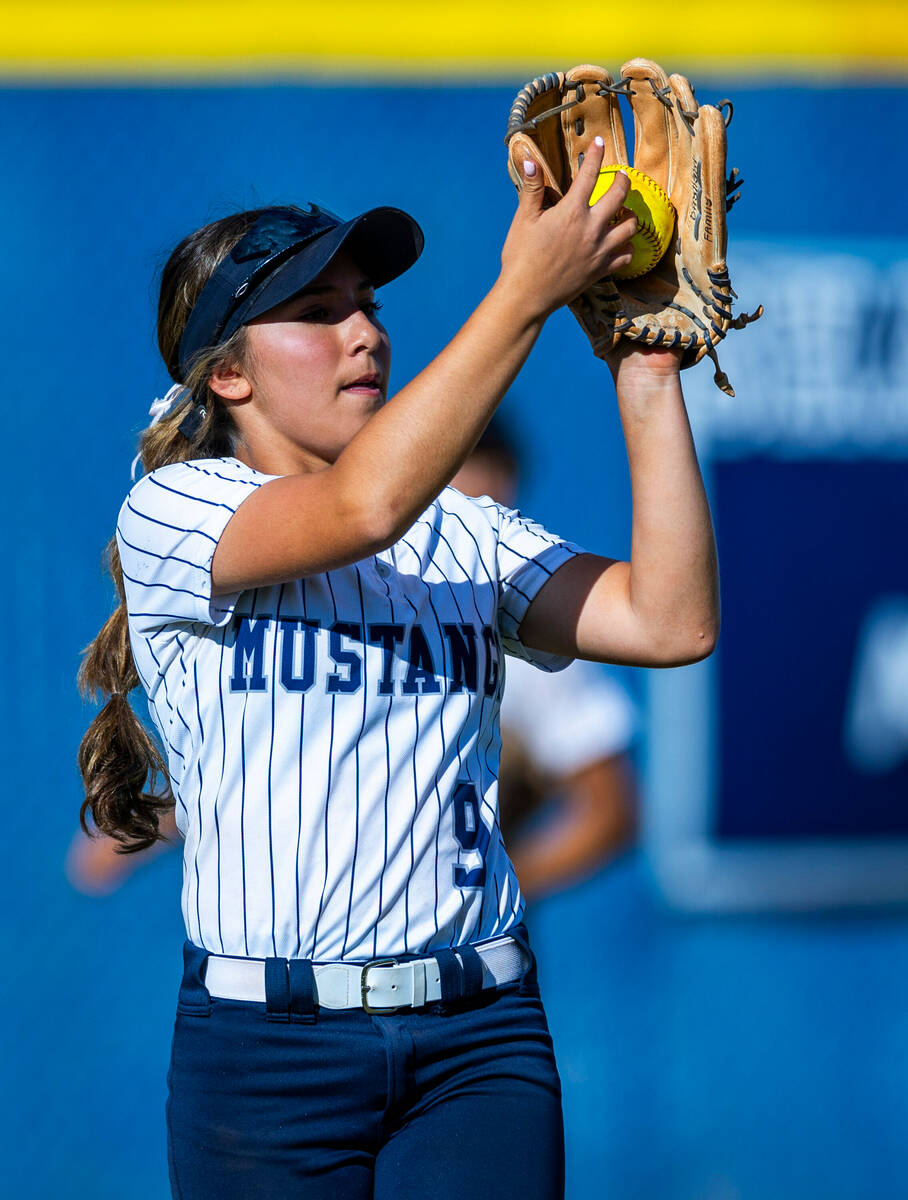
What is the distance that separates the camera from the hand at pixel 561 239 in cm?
132

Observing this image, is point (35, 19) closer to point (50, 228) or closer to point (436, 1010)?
point (50, 228)

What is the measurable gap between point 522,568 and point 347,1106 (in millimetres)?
660

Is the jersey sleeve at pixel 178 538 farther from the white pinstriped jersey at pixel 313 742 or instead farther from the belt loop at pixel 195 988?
the belt loop at pixel 195 988

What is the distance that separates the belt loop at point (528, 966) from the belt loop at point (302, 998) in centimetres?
26

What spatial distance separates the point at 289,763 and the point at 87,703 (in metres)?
1.49

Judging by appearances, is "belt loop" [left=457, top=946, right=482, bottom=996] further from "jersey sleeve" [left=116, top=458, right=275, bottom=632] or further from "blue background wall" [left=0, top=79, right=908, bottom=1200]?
"blue background wall" [left=0, top=79, right=908, bottom=1200]

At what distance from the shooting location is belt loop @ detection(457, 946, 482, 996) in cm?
146

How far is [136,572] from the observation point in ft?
4.97

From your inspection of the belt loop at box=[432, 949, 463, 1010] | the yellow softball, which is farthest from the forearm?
the belt loop at box=[432, 949, 463, 1010]

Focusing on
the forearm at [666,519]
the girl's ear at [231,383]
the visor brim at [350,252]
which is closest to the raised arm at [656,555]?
the forearm at [666,519]

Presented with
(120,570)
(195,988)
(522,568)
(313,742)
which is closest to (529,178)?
(522,568)

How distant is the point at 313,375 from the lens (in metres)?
1.60

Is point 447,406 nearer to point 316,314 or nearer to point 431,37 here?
point 316,314

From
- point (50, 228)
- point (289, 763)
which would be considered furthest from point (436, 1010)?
point (50, 228)
